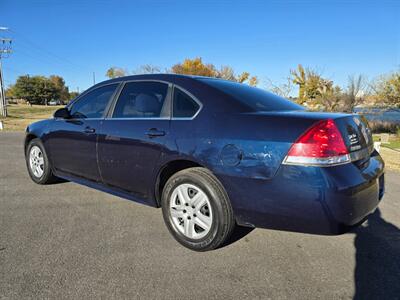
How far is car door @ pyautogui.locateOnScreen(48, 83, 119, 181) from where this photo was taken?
3.48 m

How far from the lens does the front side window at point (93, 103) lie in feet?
11.6

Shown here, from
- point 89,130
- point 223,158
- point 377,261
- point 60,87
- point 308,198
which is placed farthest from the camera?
point 60,87

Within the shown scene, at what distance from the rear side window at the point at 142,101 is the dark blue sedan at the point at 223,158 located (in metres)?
0.01

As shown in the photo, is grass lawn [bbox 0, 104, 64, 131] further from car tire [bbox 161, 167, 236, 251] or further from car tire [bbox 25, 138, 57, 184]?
car tire [bbox 161, 167, 236, 251]

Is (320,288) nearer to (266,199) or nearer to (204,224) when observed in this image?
(266,199)

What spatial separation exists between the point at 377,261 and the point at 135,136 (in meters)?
2.52

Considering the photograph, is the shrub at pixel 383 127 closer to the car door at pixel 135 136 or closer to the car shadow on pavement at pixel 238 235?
the car shadow on pavement at pixel 238 235

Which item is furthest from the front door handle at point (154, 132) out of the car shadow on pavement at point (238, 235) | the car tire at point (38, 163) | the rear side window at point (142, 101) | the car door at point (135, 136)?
the car tire at point (38, 163)

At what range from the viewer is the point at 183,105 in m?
2.77

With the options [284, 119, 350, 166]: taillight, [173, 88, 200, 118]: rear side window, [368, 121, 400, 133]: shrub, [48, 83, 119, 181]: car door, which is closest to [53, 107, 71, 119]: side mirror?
[48, 83, 119, 181]: car door

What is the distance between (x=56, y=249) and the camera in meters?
2.60

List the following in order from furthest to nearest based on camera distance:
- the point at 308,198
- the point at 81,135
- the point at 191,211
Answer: the point at 81,135, the point at 191,211, the point at 308,198

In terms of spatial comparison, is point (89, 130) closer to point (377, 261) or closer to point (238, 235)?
point (238, 235)

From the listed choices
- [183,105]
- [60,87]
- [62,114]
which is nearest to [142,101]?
[183,105]
